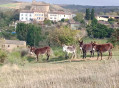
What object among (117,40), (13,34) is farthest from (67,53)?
(13,34)

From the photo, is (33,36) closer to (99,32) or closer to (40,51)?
(99,32)

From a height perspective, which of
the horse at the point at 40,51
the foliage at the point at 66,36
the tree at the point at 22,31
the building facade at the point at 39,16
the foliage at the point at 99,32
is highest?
the horse at the point at 40,51

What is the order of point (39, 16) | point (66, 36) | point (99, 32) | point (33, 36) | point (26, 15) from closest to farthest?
point (66, 36)
point (33, 36)
point (99, 32)
point (39, 16)
point (26, 15)

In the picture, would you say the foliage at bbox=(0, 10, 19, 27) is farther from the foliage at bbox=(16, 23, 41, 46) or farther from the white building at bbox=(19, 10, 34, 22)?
the foliage at bbox=(16, 23, 41, 46)

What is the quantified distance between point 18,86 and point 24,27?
191ft

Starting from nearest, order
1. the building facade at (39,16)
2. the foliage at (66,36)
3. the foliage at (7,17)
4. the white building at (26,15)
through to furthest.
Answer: the foliage at (66,36) < the foliage at (7,17) < the building facade at (39,16) < the white building at (26,15)

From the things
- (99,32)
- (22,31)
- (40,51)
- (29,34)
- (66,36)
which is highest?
(40,51)

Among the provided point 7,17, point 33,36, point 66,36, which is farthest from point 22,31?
point 7,17

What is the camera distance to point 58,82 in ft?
28.7

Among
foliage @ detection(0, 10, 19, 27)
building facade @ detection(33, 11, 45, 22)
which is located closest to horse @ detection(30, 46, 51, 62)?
foliage @ detection(0, 10, 19, 27)

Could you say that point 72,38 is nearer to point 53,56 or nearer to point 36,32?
point 53,56

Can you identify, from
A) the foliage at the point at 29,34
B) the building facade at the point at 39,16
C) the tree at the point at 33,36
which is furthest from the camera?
the building facade at the point at 39,16

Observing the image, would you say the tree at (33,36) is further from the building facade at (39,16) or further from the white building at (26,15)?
the white building at (26,15)

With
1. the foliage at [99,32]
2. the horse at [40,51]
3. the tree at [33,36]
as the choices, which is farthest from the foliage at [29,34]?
the horse at [40,51]
